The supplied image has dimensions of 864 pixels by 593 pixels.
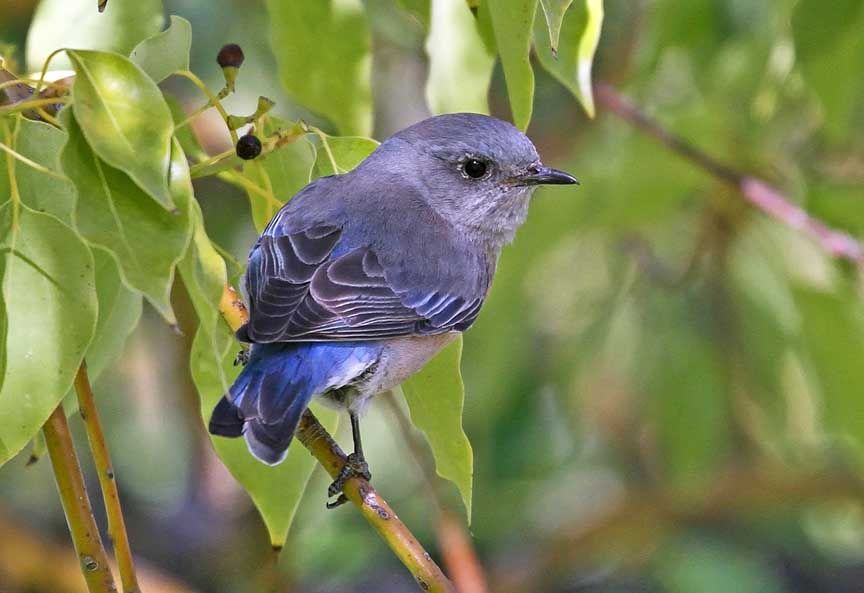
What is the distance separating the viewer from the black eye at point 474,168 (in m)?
3.18

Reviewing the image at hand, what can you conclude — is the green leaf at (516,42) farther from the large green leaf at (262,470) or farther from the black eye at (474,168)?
the black eye at (474,168)

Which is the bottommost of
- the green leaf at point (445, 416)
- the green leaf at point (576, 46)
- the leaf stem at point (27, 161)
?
the green leaf at point (445, 416)

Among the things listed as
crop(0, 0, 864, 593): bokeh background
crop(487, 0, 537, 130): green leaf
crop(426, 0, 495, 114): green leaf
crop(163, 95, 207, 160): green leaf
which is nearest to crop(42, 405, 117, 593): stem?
crop(163, 95, 207, 160): green leaf

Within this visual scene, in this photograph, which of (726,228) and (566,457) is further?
(566,457)

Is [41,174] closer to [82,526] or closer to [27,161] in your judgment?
[27,161]

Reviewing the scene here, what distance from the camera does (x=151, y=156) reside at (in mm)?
1802

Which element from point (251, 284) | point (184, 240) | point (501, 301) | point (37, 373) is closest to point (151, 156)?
point (184, 240)

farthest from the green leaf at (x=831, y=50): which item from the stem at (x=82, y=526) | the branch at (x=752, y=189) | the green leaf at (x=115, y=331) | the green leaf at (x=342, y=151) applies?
the stem at (x=82, y=526)

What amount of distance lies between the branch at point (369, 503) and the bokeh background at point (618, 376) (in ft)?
4.81

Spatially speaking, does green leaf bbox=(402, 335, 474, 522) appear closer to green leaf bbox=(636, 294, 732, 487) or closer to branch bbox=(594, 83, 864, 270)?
branch bbox=(594, 83, 864, 270)

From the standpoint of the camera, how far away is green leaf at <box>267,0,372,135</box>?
2.74m

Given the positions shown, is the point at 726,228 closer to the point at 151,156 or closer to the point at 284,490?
the point at 284,490

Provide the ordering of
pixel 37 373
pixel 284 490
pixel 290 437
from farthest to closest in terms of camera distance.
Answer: pixel 284 490
pixel 290 437
pixel 37 373

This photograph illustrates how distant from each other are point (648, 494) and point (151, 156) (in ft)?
11.3
